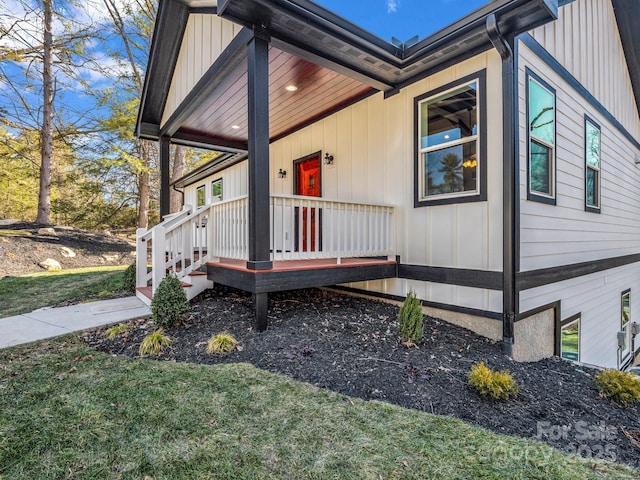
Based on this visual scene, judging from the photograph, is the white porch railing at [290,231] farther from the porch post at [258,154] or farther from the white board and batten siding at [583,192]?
the white board and batten siding at [583,192]

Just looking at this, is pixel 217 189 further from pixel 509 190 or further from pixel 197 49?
pixel 509 190

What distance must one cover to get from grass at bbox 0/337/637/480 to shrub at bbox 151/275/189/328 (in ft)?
3.72

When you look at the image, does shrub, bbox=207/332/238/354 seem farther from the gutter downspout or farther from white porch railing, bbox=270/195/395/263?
the gutter downspout

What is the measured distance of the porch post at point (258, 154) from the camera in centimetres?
390

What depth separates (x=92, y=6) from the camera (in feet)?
40.7

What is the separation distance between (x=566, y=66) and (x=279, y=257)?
18.2 feet

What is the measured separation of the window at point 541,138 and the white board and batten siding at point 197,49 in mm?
3994

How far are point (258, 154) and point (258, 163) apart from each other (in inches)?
4.1

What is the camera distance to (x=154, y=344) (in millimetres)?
3564

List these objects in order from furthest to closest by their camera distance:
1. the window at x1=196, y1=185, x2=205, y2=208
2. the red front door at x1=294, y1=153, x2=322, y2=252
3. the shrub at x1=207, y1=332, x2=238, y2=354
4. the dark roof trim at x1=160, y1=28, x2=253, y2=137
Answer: the window at x1=196, y1=185, x2=205, y2=208
the red front door at x1=294, y1=153, x2=322, y2=252
the dark roof trim at x1=160, y1=28, x2=253, y2=137
the shrub at x1=207, y1=332, x2=238, y2=354

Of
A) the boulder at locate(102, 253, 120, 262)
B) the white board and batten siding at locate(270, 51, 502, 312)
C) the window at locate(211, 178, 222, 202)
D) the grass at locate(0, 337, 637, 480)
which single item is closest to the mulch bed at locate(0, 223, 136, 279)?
the boulder at locate(102, 253, 120, 262)

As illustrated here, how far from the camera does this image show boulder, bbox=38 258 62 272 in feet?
31.7

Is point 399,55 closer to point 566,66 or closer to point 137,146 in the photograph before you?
point 566,66

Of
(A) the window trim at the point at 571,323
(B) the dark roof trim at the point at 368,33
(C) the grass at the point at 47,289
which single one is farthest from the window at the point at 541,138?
(C) the grass at the point at 47,289
